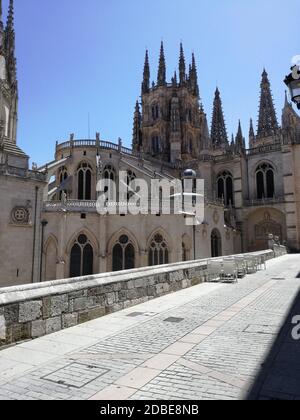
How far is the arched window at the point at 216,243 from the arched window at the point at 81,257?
39.6 feet

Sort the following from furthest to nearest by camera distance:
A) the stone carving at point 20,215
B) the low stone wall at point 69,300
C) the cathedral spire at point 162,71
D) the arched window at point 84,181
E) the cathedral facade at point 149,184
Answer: the cathedral spire at point 162,71
the arched window at point 84,181
the cathedral facade at point 149,184
the stone carving at point 20,215
the low stone wall at point 69,300

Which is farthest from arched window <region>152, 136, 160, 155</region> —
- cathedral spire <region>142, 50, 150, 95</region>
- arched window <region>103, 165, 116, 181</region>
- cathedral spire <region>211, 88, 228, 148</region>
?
arched window <region>103, 165, 116, 181</region>

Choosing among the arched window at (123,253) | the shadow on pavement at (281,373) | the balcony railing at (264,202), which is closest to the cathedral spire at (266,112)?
the balcony railing at (264,202)

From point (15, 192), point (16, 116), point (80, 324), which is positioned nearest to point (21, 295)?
point (80, 324)

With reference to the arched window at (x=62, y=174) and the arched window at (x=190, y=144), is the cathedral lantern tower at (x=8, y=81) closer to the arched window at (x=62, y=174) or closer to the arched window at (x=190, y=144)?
the arched window at (x=62, y=174)

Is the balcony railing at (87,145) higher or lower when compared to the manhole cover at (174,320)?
higher

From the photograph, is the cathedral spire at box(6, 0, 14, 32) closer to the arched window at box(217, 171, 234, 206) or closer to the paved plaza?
the arched window at box(217, 171, 234, 206)

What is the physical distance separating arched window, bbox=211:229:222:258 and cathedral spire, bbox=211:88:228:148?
34269 millimetres

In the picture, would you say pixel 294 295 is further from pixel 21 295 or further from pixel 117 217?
pixel 117 217

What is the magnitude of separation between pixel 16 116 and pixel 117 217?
14616 mm

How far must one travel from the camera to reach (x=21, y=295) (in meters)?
5.34

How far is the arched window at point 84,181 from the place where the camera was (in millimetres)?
33406

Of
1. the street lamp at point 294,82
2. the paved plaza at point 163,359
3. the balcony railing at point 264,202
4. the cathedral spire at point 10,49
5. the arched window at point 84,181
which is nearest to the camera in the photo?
the paved plaza at point 163,359
